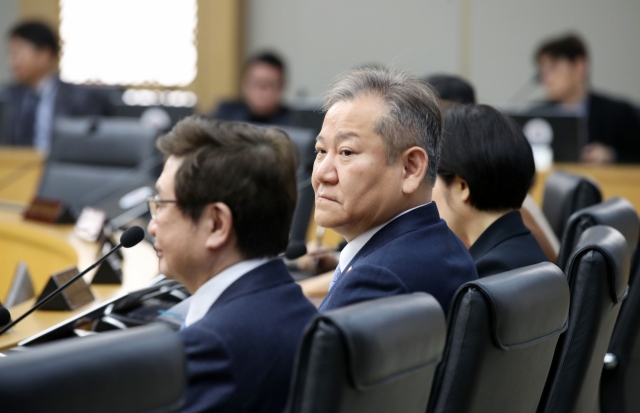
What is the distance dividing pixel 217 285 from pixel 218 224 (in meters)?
0.09

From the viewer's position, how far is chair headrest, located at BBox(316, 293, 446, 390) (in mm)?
886

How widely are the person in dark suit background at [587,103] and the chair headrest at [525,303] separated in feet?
12.8

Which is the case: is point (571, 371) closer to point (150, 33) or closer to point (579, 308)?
A: point (579, 308)

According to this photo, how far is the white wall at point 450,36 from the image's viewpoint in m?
6.21

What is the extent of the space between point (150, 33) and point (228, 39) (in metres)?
0.80

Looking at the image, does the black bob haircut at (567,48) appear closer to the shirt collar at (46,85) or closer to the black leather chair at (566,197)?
the black leather chair at (566,197)

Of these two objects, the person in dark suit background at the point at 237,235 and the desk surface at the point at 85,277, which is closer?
the person in dark suit background at the point at 237,235

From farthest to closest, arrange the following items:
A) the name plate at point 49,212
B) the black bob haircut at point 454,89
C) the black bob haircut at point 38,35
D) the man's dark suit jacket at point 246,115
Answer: the black bob haircut at point 38,35
the man's dark suit jacket at point 246,115
the name plate at point 49,212
the black bob haircut at point 454,89

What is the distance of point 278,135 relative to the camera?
125 cm

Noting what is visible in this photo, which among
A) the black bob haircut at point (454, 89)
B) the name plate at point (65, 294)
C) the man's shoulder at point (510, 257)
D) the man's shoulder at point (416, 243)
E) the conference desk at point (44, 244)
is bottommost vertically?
the conference desk at point (44, 244)

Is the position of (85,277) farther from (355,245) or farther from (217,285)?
(217,285)

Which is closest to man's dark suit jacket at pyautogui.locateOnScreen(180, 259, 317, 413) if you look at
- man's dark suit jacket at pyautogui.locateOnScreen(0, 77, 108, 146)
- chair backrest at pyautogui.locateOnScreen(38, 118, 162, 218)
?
chair backrest at pyautogui.locateOnScreen(38, 118, 162, 218)

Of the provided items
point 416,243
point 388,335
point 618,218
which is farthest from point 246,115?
point 388,335

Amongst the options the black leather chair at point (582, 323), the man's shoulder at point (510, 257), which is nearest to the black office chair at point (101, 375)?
the black leather chair at point (582, 323)
